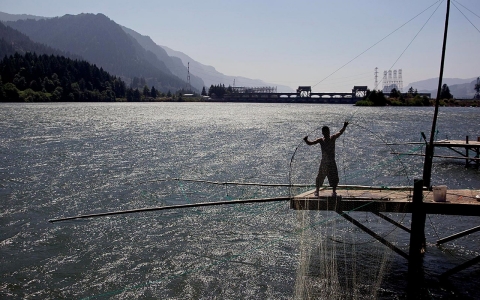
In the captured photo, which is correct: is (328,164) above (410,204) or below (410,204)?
above

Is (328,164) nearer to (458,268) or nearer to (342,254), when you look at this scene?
(342,254)

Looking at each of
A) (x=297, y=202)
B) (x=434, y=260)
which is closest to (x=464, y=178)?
(x=434, y=260)

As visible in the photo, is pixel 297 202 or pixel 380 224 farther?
pixel 380 224

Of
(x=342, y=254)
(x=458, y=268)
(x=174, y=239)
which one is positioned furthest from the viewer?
(x=174, y=239)

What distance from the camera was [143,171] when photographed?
34781 mm

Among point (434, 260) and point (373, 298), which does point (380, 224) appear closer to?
point (434, 260)

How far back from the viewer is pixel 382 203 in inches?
536

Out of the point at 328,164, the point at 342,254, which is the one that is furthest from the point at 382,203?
the point at 342,254

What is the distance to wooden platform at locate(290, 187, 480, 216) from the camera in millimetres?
13305

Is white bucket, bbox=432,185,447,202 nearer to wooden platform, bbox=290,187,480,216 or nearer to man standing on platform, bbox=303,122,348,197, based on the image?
wooden platform, bbox=290,187,480,216

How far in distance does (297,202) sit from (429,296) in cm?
509

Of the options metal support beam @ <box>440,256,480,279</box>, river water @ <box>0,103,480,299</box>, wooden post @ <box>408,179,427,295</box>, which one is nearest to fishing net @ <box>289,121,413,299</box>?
river water @ <box>0,103,480,299</box>

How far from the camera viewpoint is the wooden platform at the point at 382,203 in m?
13.3

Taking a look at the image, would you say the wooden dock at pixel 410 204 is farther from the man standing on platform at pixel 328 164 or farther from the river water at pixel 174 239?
the river water at pixel 174 239
